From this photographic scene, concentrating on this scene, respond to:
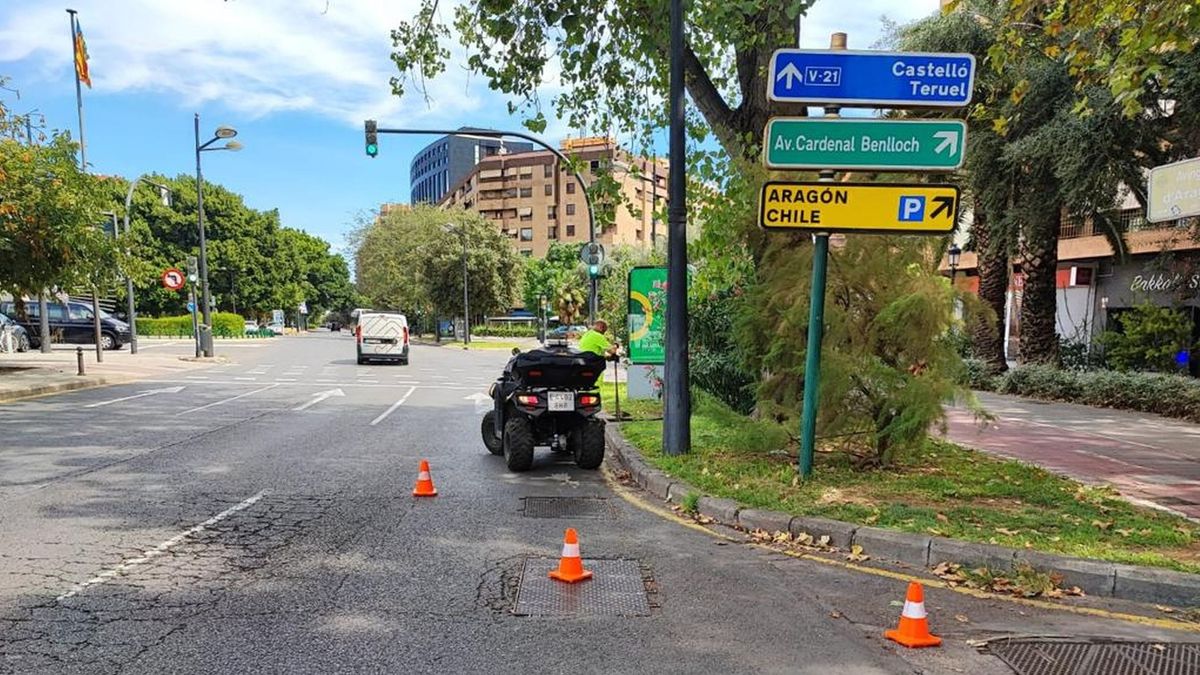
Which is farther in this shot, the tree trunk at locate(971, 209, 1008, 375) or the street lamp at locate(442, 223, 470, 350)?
the street lamp at locate(442, 223, 470, 350)

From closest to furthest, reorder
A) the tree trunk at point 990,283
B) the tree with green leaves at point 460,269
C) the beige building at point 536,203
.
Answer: the tree trunk at point 990,283, the tree with green leaves at point 460,269, the beige building at point 536,203

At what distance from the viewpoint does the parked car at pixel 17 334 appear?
26.3 meters

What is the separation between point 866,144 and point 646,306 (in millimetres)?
6881

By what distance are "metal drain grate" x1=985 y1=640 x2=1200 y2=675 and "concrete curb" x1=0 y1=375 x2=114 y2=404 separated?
17058mm

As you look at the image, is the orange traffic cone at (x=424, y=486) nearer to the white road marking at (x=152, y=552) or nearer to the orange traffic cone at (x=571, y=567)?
the white road marking at (x=152, y=552)

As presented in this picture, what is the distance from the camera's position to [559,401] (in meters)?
7.96

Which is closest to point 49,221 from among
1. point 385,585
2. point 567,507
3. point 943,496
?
point 567,507

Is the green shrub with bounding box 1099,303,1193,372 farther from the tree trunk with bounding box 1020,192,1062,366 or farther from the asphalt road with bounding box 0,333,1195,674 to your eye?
the asphalt road with bounding box 0,333,1195,674

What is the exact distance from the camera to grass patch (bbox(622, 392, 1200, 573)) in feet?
16.6

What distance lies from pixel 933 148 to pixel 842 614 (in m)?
4.09

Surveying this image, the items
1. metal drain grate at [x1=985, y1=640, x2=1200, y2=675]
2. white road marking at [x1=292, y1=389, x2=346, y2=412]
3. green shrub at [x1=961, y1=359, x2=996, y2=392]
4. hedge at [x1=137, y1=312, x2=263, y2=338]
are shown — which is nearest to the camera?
metal drain grate at [x1=985, y1=640, x2=1200, y2=675]

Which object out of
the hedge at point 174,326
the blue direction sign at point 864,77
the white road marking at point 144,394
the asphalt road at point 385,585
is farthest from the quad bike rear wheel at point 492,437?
the hedge at point 174,326

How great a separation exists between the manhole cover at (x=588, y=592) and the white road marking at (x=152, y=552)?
254 centimetres

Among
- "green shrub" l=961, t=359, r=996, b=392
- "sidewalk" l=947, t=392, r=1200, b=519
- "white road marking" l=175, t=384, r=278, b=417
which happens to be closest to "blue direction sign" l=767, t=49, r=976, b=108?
"sidewalk" l=947, t=392, r=1200, b=519
